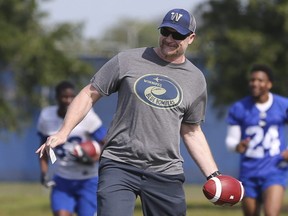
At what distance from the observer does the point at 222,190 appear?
7.75m

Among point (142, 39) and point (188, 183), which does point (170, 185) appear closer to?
point (188, 183)

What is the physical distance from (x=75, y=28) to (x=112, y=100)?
426cm

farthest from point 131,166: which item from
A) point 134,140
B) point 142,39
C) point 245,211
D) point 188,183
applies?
point 142,39

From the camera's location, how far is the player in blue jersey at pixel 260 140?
11.3 m

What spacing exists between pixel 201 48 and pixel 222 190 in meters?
15.6

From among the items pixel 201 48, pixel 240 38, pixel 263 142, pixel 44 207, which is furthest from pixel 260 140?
pixel 201 48

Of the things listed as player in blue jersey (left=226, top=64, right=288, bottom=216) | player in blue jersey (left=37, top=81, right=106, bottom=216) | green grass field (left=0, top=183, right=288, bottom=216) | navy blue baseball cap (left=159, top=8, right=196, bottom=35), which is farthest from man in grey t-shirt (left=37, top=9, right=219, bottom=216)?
green grass field (left=0, top=183, right=288, bottom=216)

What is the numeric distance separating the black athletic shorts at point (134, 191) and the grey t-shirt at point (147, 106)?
0.20ft

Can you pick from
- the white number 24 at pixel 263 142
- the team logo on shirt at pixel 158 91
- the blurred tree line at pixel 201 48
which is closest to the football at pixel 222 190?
the team logo on shirt at pixel 158 91

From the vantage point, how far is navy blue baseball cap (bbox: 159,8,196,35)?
757cm

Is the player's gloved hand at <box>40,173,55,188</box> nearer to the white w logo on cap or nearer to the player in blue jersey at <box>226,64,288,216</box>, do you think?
the player in blue jersey at <box>226,64,288,216</box>

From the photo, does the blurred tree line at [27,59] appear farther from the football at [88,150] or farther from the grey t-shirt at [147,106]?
the grey t-shirt at [147,106]

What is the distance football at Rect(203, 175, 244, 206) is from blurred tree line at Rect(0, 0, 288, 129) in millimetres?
14046

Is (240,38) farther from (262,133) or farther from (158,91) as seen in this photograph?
(158,91)
